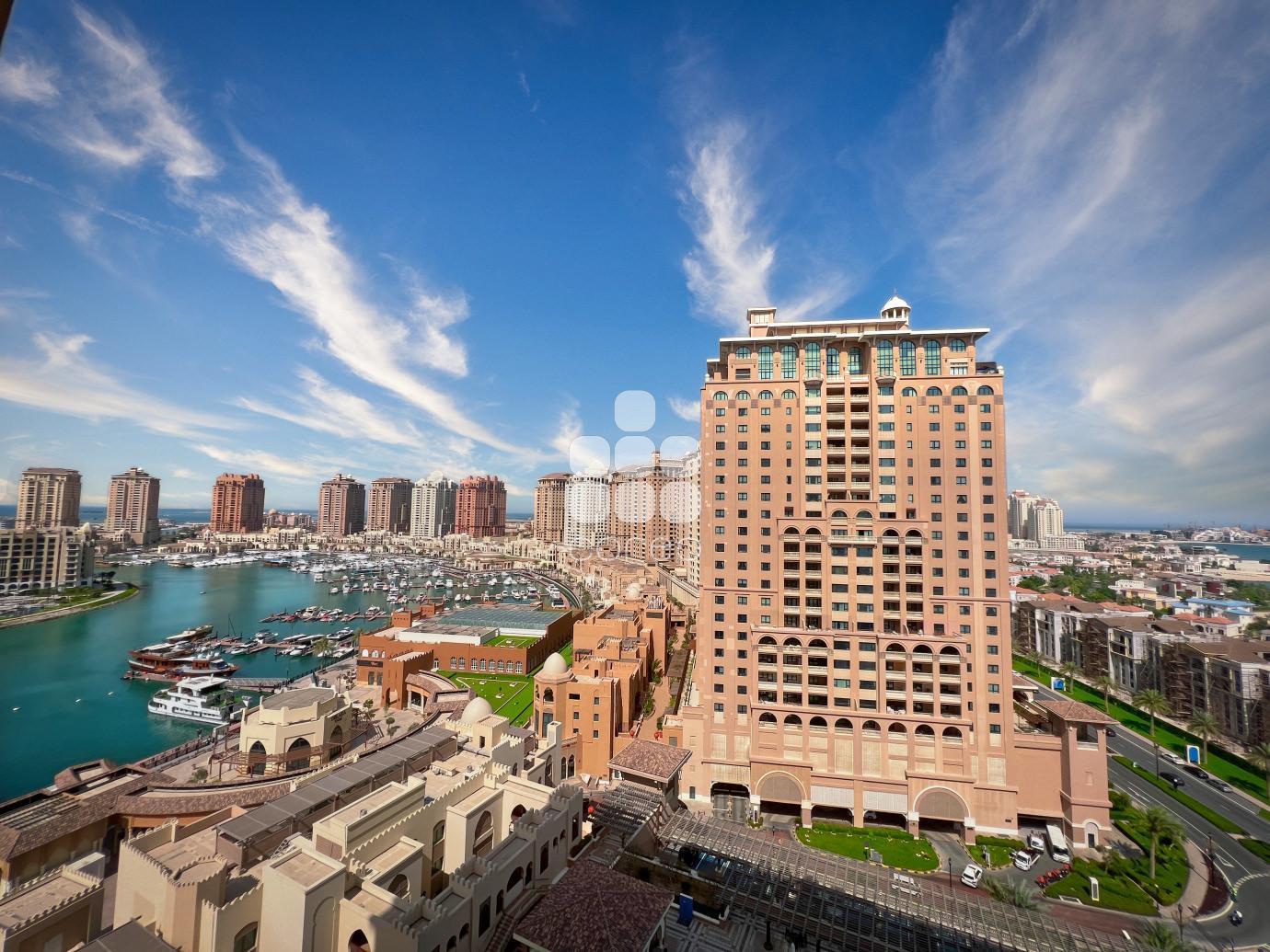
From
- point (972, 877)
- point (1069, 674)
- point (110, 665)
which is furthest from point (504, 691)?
Result: point (1069, 674)

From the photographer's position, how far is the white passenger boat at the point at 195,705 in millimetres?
40688

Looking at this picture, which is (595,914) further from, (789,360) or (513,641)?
(513,641)

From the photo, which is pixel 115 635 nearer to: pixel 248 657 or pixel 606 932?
pixel 248 657

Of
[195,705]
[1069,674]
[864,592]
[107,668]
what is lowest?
[107,668]

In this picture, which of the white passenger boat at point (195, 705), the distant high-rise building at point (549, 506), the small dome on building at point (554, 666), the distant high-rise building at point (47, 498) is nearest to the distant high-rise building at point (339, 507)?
the distant high-rise building at point (549, 506)

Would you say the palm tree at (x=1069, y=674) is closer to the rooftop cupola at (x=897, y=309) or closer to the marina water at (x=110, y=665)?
the rooftop cupola at (x=897, y=309)

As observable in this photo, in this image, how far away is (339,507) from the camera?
17650 cm

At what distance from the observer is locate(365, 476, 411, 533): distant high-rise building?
179250mm

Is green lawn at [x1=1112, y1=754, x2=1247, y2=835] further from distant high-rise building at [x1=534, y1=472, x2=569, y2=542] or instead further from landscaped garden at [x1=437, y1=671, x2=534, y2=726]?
distant high-rise building at [x1=534, y1=472, x2=569, y2=542]

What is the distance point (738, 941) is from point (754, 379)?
23946 mm

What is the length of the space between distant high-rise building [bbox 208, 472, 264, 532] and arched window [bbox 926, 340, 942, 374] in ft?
596

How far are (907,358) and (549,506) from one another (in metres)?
127

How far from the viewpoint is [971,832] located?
25.4m

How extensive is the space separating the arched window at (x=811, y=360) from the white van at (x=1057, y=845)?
23.9 meters
